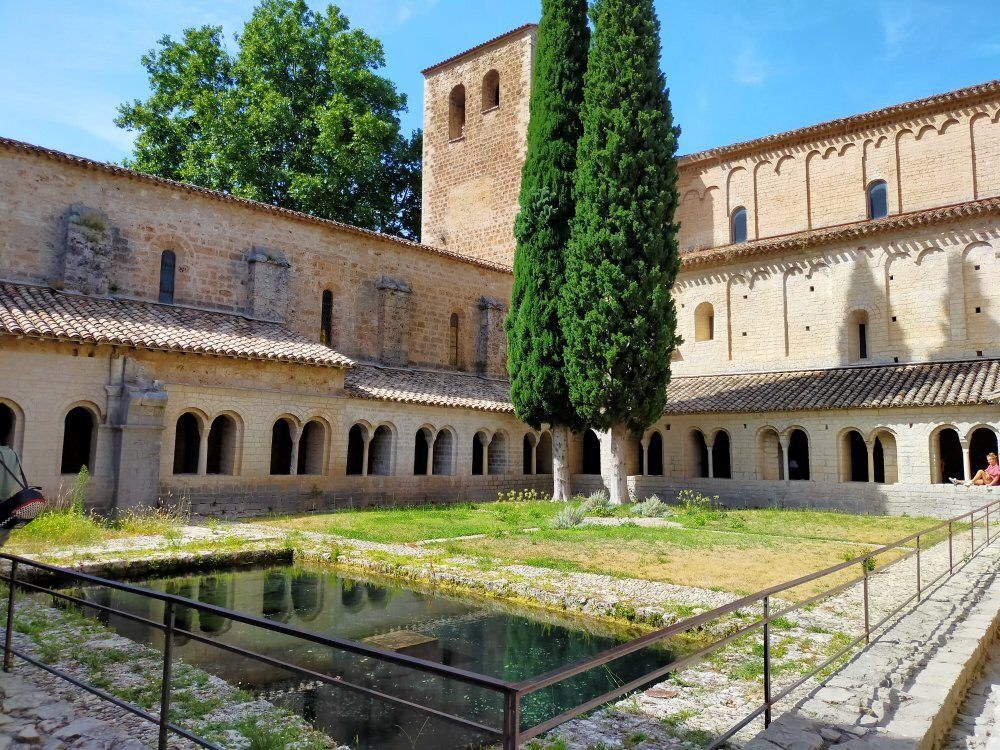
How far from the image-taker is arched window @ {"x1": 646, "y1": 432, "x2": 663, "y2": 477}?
73.0 ft

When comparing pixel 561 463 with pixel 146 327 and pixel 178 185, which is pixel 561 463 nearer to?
pixel 146 327

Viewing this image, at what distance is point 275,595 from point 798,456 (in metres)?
16.9

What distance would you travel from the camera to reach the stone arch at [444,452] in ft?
65.6

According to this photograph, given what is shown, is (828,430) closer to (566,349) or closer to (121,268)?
(566,349)

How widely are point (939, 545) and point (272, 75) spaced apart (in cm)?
3043

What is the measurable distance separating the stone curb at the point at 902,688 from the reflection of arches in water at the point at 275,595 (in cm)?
568

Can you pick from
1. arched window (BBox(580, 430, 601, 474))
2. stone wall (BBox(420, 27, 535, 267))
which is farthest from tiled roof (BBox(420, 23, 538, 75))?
arched window (BBox(580, 430, 601, 474))

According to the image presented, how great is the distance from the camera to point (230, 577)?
9.50m

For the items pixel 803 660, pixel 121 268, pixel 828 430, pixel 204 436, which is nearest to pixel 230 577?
pixel 204 436

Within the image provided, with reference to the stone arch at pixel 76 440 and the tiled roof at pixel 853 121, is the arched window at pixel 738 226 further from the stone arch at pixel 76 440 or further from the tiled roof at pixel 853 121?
the stone arch at pixel 76 440

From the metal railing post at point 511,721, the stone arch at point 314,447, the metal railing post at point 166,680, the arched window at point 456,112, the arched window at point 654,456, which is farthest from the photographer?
the arched window at point 456,112

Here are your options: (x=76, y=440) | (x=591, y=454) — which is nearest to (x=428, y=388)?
(x=591, y=454)

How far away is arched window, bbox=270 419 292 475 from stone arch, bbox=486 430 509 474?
615 centimetres

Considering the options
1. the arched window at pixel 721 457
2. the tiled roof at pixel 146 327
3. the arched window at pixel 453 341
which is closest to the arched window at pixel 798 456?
the arched window at pixel 721 457
